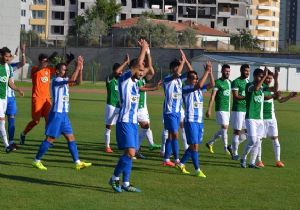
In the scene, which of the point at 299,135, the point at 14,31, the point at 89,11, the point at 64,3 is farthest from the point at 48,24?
the point at 299,135

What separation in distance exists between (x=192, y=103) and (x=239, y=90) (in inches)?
107

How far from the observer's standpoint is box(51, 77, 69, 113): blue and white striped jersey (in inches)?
527

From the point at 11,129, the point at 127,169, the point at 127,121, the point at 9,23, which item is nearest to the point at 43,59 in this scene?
the point at 11,129

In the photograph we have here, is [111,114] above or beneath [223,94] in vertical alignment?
beneath

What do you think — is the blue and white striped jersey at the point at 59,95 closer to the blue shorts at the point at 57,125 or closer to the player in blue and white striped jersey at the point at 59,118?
the player in blue and white striped jersey at the point at 59,118

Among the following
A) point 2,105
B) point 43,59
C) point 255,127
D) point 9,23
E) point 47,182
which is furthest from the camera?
point 9,23

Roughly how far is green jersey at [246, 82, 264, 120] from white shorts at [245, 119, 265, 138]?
9 centimetres

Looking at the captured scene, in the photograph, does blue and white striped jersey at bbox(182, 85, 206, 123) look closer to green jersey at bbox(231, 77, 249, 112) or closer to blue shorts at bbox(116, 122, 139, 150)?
green jersey at bbox(231, 77, 249, 112)

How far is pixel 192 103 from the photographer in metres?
13.6

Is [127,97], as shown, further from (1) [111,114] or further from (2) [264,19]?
(2) [264,19]

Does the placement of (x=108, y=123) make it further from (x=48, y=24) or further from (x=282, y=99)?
(x=48, y=24)

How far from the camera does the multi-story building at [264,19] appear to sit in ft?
468

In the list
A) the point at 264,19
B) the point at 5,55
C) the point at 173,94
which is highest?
the point at 264,19

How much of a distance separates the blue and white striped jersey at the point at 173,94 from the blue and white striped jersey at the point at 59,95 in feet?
7.01
